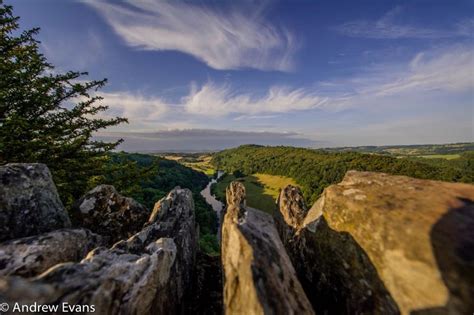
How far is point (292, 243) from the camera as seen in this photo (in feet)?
24.0

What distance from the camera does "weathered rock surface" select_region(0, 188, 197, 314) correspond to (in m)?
3.53

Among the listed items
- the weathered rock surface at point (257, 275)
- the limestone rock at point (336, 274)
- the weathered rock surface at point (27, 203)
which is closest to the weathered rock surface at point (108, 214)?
the weathered rock surface at point (27, 203)

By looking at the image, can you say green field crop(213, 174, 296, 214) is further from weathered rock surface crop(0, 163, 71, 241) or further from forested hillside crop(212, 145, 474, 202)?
weathered rock surface crop(0, 163, 71, 241)

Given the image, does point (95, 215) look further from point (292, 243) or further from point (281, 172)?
point (281, 172)

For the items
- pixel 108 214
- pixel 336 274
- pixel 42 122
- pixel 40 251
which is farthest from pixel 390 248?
pixel 42 122

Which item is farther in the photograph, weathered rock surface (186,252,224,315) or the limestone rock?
weathered rock surface (186,252,224,315)

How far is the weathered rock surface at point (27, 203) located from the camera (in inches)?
228

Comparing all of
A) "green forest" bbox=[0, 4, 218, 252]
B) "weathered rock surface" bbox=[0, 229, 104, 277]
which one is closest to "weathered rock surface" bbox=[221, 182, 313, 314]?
"weathered rock surface" bbox=[0, 229, 104, 277]

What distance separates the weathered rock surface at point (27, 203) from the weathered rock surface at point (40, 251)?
2.30 ft

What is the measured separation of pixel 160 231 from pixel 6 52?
16.1m

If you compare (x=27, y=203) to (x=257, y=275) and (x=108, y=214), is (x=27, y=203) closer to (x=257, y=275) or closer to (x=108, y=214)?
(x=108, y=214)

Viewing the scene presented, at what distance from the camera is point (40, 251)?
5.04m

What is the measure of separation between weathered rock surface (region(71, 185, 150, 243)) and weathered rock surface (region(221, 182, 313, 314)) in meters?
4.51

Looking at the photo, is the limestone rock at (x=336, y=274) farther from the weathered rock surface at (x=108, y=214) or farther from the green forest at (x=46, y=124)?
the green forest at (x=46, y=124)
